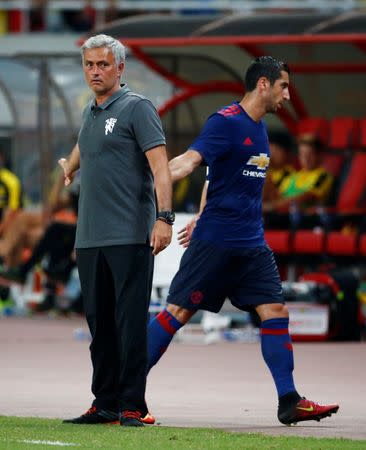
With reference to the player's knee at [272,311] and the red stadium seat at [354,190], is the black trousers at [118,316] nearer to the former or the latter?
the player's knee at [272,311]

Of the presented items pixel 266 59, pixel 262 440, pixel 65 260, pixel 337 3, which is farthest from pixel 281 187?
pixel 337 3

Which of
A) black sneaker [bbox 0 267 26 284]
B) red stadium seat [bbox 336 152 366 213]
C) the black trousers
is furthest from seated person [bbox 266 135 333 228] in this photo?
the black trousers

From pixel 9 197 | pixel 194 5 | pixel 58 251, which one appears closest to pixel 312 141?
pixel 58 251

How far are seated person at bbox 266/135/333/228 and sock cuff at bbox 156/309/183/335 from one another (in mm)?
9815

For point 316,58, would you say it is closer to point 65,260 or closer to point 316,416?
point 65,260

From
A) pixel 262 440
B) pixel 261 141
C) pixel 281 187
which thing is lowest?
pixel 281 187

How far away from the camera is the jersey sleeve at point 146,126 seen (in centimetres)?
991

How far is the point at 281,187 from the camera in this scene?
21.6m

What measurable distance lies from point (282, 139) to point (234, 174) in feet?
41.4

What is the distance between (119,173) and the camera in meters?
10.1

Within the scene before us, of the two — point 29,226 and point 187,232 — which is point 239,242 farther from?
point 29,226

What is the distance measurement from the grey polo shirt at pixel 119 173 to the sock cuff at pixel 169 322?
0.88 m

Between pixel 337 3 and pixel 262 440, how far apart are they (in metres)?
30.4

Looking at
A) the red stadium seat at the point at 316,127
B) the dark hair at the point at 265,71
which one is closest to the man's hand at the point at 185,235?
the dark hair at the point at 265,71
